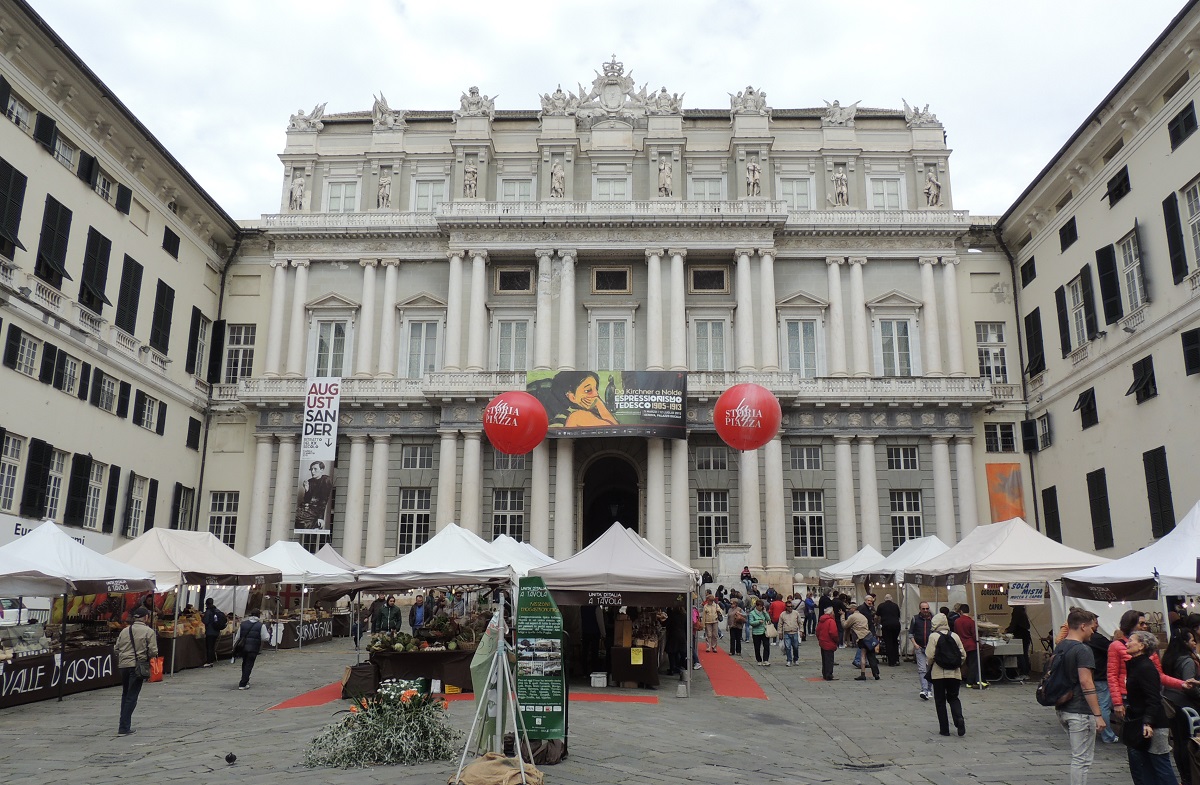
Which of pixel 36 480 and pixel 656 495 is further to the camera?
pixel 656 495

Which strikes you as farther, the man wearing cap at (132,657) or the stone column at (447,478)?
the stone column at (447,478)

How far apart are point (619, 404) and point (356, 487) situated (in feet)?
39.9

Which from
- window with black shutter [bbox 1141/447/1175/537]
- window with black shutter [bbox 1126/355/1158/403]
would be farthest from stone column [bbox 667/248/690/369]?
window with black shutter [bbox 1141/447/1175/537]

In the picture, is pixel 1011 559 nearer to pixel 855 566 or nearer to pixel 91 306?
pixel 855 566

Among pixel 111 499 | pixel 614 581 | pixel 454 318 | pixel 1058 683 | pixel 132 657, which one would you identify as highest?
pixel 454 318

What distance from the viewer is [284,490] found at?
39500 mm

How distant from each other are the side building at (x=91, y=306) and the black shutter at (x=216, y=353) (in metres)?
0.61

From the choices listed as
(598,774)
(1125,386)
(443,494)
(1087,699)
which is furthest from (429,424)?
(1087,699)

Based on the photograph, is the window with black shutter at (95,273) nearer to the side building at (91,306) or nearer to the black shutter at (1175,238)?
the side building at (91,306)

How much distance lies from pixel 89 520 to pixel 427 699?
24164 mm

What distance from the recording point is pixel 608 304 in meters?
41.2

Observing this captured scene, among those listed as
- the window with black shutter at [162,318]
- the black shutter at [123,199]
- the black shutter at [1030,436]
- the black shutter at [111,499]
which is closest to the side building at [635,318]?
the black shutter at [1030,436]

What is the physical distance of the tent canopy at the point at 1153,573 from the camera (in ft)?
45.6

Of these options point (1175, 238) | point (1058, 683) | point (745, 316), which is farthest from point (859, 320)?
point (1058, 683)
